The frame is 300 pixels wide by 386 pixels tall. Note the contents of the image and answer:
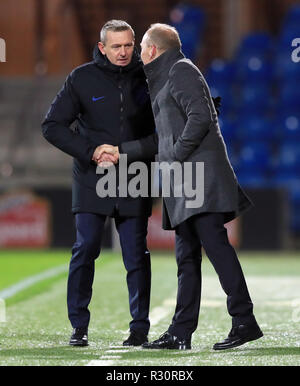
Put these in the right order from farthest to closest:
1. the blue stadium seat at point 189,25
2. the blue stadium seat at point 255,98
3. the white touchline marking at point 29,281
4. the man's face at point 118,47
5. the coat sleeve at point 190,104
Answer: the blue stadium seat at point 189,25
the blue stadium seat at point 255,98
the white touchline marking at point 29,281
the man's face at point 118,47
the coat sleeve at point 190,104

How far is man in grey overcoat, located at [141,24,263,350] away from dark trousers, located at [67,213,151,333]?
0.95 feet

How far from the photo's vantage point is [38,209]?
14898 mm

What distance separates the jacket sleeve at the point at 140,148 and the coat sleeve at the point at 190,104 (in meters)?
0.36

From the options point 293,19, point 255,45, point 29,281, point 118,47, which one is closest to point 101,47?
point 118,47

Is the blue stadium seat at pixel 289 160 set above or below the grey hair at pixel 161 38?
below

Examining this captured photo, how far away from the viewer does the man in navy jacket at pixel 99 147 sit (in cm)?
553

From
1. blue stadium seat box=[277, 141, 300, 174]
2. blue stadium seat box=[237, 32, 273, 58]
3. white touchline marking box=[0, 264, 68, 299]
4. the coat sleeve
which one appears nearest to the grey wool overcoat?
the coat sleeve

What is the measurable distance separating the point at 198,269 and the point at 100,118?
998 mm

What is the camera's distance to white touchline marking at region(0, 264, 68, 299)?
8836mm

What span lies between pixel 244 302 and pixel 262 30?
51.2 ft

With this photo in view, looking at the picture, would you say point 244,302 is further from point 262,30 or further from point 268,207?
point 262,30

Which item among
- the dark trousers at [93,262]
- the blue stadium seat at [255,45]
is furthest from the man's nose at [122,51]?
the blue stadium seat at [255,45]

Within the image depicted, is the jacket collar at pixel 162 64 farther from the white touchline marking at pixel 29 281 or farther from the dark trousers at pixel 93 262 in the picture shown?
the white touchline marking at pixel 29 281
